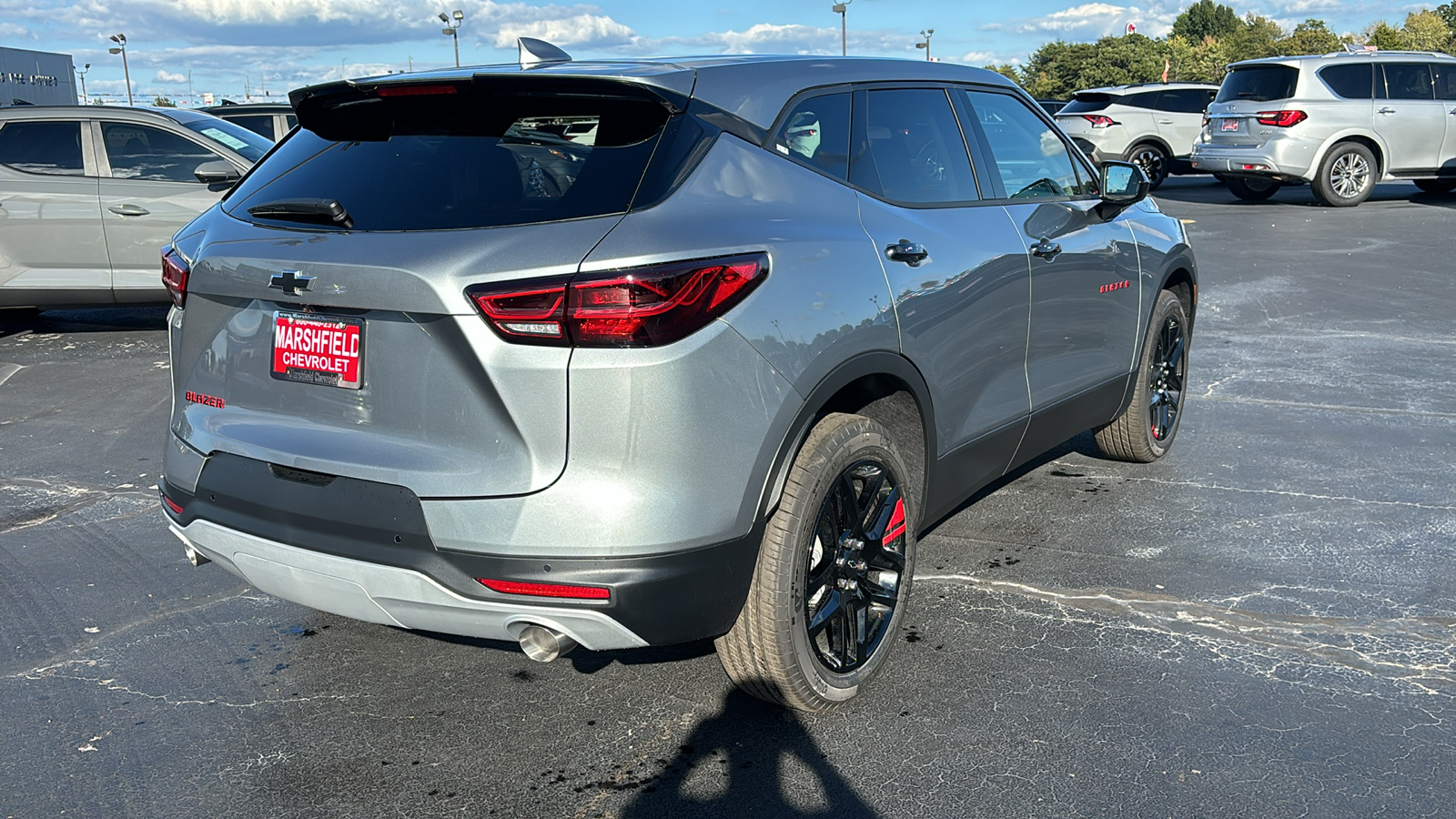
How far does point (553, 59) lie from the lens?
3.63 m

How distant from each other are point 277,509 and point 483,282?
0.79 m

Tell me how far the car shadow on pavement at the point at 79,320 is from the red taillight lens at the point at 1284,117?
45.8 ft

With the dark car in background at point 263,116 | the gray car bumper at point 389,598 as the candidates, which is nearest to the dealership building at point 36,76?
the dark car in background at point 263,116

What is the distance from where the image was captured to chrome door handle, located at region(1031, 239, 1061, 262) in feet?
13.7

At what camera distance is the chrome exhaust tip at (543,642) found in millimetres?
2857

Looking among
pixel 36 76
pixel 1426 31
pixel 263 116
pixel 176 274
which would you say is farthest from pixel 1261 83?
pixel 1426 31

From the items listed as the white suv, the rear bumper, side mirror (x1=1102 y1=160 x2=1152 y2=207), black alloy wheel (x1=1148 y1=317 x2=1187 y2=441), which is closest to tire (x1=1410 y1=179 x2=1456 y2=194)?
the white suv

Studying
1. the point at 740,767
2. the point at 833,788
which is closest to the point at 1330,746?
the point at 833,788

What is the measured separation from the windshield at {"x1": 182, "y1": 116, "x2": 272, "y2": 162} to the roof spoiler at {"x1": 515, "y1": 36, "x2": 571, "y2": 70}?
6.16m

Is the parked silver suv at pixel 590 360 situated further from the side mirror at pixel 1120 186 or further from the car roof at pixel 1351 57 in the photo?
the car roof at pixel 1351 57

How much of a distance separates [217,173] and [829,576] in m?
6.77

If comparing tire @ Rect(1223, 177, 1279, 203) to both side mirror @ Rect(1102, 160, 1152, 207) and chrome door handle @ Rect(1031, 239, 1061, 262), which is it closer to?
side mirror @ Rect(1102, 160, 1152, 207)

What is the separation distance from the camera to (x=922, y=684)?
3.56m

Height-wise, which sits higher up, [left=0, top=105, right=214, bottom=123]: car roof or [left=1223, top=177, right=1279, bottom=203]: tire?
[left=0, top=105, right=214, bottom=123]: car roof
